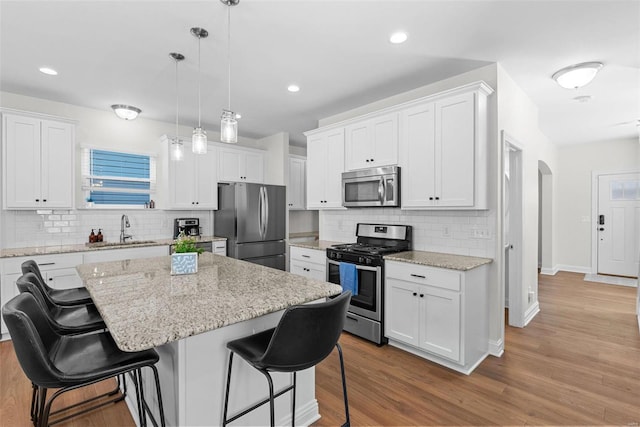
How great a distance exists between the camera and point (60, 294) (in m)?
2.38

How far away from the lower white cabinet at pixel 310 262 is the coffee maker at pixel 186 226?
1822mm

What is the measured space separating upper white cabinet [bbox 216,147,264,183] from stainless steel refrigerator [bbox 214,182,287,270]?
25 centimetres

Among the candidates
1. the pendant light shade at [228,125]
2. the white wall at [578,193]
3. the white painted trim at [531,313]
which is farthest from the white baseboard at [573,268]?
the pendant light shade at [228,125]

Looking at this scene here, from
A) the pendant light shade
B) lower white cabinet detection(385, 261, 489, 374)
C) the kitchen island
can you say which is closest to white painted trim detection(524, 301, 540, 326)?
lower white cabinet detection(385, 261, 489, 374)

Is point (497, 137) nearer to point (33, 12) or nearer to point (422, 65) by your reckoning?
point (422, 65)

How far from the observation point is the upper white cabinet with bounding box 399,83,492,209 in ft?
9.35

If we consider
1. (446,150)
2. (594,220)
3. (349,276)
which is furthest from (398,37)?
(594,220)

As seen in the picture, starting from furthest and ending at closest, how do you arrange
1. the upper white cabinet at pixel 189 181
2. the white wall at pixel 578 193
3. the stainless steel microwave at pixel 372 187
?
the white wall at pixel 578 193 → the upper white cabinet at pixel 189 181 → the stainless steel microwave at pixel 372 187

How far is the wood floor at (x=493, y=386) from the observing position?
2064 mm

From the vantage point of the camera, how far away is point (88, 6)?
2135 mm

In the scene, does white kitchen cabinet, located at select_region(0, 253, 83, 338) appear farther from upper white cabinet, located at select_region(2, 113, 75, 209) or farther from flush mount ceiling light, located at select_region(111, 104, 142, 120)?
flush mount ceiling light, located at select_region(111, 104, 142, 120)

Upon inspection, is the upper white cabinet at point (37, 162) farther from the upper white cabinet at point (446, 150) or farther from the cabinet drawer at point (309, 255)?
the upper white cabinet at point (446, 150)

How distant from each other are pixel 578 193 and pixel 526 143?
13.3ft

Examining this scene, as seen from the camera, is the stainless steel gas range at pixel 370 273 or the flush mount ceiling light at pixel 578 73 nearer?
the flush mount ceiling light at pixel 578 73
